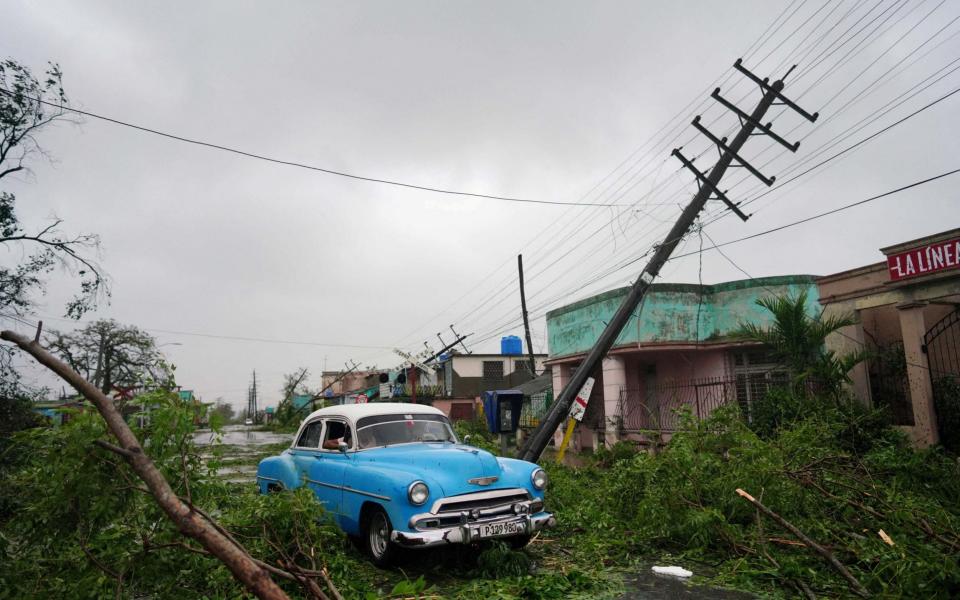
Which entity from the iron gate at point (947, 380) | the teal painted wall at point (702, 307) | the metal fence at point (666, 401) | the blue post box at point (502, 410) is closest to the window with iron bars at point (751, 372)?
the metal fence at point (666, 401)

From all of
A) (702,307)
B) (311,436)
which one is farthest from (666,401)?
(311,436)

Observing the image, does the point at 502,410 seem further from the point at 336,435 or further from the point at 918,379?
the point at 918,379

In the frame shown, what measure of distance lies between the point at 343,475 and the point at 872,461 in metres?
8.53

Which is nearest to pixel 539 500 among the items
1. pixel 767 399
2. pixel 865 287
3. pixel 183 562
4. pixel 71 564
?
pixel 183 562

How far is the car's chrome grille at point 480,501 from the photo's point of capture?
580cm

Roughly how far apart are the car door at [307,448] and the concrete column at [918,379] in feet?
34.1

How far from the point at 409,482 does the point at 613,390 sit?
46.4 feet

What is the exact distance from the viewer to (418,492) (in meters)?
5.75

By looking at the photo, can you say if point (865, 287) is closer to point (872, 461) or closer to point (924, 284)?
point (924, 284)

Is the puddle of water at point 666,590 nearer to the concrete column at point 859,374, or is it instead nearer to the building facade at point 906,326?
the building facade at point 906,326

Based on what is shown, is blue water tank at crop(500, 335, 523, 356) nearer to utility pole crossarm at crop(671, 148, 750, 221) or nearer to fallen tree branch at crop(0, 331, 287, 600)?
utility pole crossarm at crop(671, 148, 750, 221)

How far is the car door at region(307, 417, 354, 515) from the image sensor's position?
22.2 ft

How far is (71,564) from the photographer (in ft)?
13.6

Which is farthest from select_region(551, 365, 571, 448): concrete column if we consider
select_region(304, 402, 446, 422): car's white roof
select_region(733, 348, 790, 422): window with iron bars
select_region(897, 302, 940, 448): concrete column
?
select_region(304, 402, 446, 422): car's white roof
